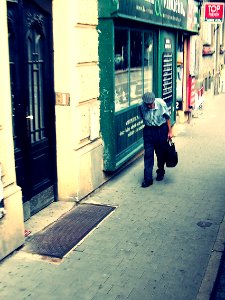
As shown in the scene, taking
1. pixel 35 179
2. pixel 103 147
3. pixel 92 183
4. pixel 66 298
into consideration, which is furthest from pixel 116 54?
pixel 66 298

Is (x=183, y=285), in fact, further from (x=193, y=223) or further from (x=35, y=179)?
(x=35, y=179)

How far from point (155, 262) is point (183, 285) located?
0.55 metres

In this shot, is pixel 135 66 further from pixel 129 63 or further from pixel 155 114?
pixel 155 114

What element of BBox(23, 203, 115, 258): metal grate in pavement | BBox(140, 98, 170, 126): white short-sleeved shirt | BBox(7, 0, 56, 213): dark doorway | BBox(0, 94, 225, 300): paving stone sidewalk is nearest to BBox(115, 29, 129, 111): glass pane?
BBox(140, 98, 170, 126): white short-sleeved shirt

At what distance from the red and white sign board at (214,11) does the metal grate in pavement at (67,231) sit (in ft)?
36.4

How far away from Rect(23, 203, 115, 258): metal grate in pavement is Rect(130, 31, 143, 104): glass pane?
3190mm

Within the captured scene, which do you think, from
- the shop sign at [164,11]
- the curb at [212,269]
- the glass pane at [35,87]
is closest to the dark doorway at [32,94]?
the glass pane at [35,87]

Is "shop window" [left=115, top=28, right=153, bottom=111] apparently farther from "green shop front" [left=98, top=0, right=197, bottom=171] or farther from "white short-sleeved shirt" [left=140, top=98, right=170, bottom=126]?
"white short-sleeved shirt" [left=140, top=98, right=170, bottom=126]

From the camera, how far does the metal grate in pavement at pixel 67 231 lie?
5.34 metres

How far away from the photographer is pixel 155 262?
5.01 meters

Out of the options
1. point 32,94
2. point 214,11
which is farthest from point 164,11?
point 214,11

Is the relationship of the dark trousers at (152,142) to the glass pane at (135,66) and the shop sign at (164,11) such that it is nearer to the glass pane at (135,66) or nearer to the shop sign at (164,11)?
the glass pane at (135,66)

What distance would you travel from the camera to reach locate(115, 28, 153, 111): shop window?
824 cm

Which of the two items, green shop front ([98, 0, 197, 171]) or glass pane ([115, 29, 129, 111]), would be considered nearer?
green shop front ([98, 0, 197, 171])
